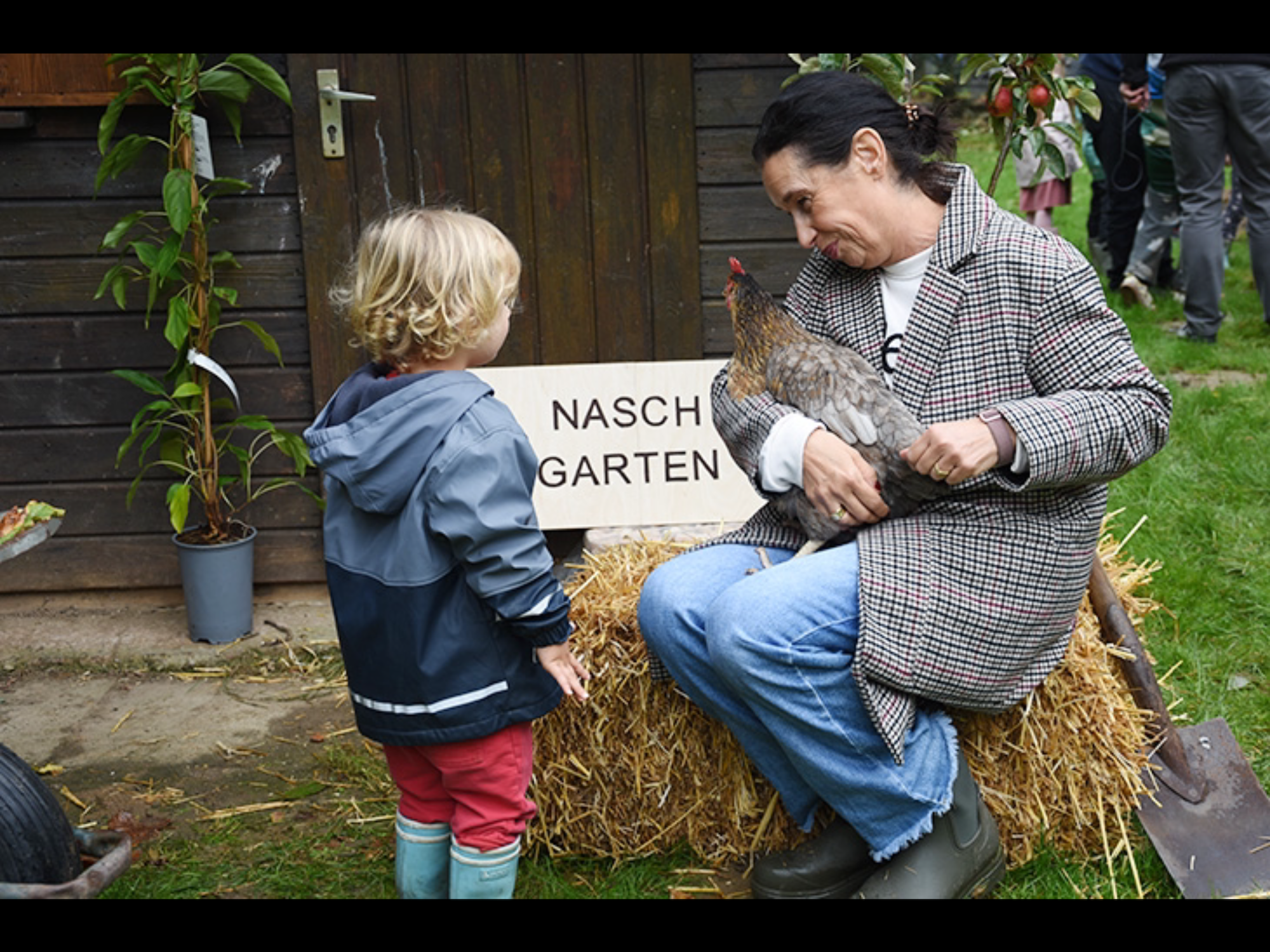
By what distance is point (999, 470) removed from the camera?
87.9 inches

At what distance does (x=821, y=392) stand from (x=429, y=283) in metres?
0.75

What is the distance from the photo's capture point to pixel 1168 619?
3.72 m

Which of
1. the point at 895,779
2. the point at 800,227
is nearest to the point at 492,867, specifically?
the point at 895,779

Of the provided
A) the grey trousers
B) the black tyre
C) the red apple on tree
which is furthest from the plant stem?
the grey trousers

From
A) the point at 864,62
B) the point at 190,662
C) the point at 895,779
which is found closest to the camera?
the point at 895,779

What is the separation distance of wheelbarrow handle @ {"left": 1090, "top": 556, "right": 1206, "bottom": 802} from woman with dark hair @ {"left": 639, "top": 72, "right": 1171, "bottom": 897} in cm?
38

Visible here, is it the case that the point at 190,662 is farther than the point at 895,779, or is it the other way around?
the point at 190,662

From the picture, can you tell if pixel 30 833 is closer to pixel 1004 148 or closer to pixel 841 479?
pixel 841 479

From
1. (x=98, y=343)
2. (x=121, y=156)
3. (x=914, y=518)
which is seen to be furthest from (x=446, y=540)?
(x=98, y=343)

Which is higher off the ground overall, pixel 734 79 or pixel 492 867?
pixel 734 79

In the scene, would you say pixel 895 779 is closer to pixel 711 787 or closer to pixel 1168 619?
pixel 711 787

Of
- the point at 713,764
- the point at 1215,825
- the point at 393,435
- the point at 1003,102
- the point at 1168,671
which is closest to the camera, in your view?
the point at 393,435

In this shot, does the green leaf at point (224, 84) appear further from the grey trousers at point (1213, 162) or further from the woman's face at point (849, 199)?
the grey trousers at point (1213, 162)

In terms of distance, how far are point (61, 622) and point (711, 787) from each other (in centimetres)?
257
